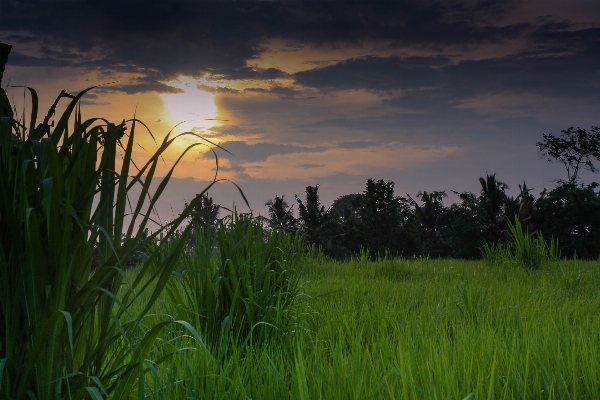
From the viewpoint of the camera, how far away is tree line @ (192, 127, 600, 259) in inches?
1419

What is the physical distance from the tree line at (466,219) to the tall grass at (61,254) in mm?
32008

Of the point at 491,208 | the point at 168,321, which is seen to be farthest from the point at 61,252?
the point at 491,208

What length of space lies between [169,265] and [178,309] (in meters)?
1.82

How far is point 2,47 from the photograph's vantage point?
1460mm

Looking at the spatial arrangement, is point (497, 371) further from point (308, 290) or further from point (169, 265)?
point (308, 290)

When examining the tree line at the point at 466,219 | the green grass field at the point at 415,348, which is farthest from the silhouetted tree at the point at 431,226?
the green grass field at the point at 415,348

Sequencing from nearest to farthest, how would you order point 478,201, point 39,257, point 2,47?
point 39,257 < point 2,47 < point 478,201

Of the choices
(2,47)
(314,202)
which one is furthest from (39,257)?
(314,202)

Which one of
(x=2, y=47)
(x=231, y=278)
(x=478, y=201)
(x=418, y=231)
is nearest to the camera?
(x=2, y=47)

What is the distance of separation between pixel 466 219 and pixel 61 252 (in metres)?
41.4

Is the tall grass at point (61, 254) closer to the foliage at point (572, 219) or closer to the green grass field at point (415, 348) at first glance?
the green grass field at point (415, 348)

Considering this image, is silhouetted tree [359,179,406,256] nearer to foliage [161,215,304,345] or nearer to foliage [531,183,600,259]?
foliage [531,183,600,259]

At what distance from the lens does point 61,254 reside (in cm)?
134

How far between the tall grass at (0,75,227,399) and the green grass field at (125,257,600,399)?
0.26 m
